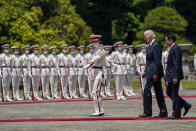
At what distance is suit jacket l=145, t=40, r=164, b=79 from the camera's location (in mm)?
14164

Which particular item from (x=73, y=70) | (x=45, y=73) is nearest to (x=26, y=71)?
(x=45, y=73)

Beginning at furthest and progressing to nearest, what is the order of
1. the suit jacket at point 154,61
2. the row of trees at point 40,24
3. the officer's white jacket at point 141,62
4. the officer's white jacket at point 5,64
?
the row of trees at point 40,24, the officer's white jacket at point 141,62, the officer's white jacket at point 5,64, the suit jacket at point 154,61

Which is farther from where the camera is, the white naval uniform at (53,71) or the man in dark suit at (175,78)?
the white naval uniform at (53,71)

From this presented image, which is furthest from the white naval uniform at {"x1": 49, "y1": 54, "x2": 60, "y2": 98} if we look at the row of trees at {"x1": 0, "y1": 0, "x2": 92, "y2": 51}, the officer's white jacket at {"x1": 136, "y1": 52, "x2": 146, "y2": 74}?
the row of trees at {"x1": 0, "y1": 0, "x2": 92, "y2": 51}

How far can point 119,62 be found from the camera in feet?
77.4

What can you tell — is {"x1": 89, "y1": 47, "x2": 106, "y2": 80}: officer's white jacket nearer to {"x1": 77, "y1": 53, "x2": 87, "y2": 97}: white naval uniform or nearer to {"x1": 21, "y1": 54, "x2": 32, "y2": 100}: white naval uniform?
{"x1": 21, "y1": 54, "x2": 32, "y2": 100}: white naval uniform

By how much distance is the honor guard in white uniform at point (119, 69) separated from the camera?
22.6m

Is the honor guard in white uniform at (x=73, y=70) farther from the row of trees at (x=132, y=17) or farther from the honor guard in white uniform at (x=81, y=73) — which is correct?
the row of trees at (x=132, y=17)

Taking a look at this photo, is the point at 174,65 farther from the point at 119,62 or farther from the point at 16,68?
the point at 16,68

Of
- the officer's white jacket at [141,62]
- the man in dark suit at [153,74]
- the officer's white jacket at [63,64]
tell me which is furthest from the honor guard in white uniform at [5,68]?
the man in dark suit at [153,74]

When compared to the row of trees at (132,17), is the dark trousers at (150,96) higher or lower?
lower

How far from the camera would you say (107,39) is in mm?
54750

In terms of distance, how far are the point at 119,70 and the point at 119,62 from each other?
539 millimetres

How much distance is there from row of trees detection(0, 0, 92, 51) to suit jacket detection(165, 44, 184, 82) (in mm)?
17634
